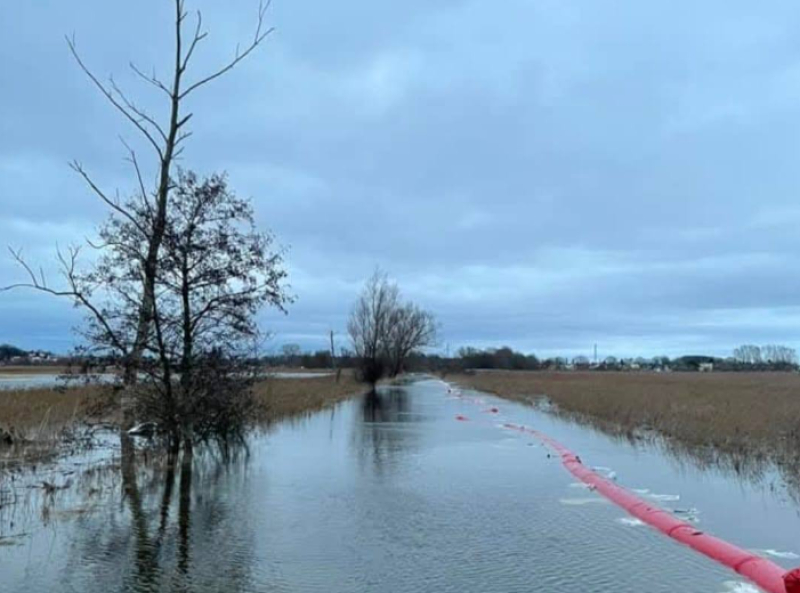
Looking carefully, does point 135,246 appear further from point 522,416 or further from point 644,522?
point 522,416

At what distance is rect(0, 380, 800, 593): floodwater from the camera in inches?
274

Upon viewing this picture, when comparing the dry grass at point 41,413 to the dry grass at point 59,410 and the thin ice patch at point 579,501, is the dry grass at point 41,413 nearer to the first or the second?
the dry grass at point 59,410

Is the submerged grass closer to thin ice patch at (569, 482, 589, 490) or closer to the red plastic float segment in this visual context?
thin ice patch at (569, 482, 589, 490)

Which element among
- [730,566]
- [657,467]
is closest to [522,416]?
[657,467]

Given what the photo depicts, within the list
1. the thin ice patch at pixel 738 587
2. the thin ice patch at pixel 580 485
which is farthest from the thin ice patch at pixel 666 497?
the thin ice patch at pixel 738 587

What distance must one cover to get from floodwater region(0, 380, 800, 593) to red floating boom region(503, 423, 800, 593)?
18cm

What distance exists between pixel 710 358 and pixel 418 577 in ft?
564

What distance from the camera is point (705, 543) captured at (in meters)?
8.14

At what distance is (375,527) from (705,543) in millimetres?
3580

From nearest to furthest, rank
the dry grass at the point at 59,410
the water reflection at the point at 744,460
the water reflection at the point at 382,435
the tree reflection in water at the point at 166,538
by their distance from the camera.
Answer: the tree reflection in water at the point at 166,538 < the water reflection at the point at 744,460 < the dry grass at the point at 59,410 < the water reflection at the point at 382,435

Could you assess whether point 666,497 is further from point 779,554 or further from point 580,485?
point 779,554

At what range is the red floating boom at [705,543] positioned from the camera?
6.67 meters

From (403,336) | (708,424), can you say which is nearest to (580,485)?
(708,424)

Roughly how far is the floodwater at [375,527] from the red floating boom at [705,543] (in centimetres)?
18
